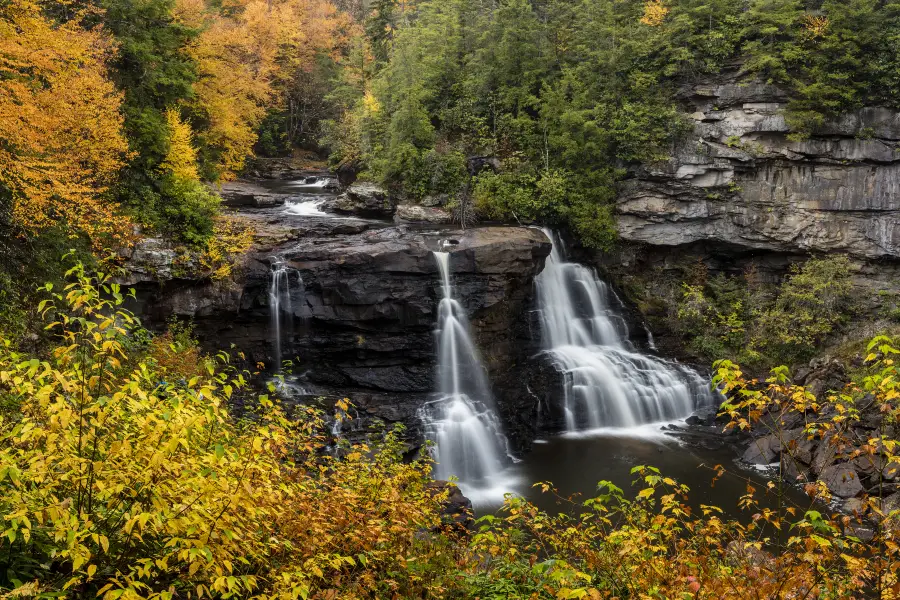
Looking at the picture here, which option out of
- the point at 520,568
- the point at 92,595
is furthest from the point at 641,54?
the point at 92,595

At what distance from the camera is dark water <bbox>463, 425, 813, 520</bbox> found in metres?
13.3

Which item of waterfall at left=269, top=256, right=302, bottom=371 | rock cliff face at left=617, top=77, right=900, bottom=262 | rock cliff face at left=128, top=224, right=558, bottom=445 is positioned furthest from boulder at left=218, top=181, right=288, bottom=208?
rock cliff face at left=617, top=77, right=900, bottom=262

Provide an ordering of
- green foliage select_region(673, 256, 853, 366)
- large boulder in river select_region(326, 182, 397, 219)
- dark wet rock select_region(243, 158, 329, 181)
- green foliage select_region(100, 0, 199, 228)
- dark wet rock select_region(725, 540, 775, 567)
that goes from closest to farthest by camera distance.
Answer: dark wet rock select_region(725, 540, 775, 567) → green foliage select_region(100, 0, 199, 228) → green foliage select_region(673, 256, 853, 366) → large boulder in river select_region(326, 182, 397, 219) → dark wet rock select_region(243, 158, 329, 181)

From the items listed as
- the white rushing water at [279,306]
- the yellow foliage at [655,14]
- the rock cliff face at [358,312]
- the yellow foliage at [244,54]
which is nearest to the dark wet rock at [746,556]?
the rock cliff face at [358,312]

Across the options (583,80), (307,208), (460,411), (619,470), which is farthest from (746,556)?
(583,80)

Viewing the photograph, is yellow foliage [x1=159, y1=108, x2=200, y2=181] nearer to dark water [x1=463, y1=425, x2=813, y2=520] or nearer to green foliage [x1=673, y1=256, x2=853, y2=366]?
dark water [x1=463, y1=425, x2=813, y2=520]

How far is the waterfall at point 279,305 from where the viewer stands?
1593 cm

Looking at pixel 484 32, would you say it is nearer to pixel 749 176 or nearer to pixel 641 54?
pixel 641 54

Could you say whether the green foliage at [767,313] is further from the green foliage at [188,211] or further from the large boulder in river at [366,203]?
the green foliage at [188,211]

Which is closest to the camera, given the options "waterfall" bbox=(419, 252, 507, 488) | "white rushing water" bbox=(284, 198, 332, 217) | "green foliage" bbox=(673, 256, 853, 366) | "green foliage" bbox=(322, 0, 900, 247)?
"waterfall" bbox=(419, 252, 507, 488)

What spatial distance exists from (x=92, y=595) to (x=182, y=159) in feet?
48.8

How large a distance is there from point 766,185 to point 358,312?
617 inches

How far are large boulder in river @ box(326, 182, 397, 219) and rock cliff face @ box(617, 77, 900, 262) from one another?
9.09 meters

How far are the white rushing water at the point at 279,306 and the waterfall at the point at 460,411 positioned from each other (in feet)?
14.2
